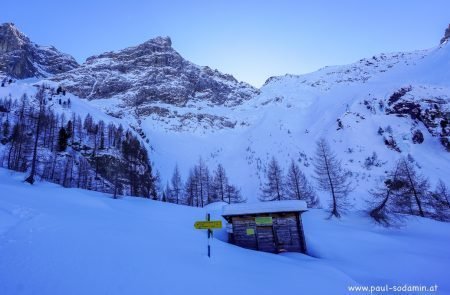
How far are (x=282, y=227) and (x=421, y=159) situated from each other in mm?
34240

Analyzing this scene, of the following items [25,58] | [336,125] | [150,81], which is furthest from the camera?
[25,58]

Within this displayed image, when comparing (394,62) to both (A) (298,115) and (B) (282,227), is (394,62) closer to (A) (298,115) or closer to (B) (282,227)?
(A) (298,115)

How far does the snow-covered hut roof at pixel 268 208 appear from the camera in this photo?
18562 mm

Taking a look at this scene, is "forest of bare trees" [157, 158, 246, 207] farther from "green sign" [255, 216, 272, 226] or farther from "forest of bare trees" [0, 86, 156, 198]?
"green sign" [255, 216, 272, 226]

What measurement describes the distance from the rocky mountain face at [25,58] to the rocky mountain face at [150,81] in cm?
2906

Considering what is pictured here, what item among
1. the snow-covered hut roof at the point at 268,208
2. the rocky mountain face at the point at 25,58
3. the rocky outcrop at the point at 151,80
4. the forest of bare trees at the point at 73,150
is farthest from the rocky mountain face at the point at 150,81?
the snow-covered hut roof at the point at 268,208

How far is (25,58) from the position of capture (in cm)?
13025

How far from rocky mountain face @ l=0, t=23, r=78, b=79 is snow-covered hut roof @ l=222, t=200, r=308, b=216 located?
13474 cm

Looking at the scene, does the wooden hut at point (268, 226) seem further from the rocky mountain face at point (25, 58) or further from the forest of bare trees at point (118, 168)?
the rocky mountain face at point (25, 58)

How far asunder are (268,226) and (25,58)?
515 feet

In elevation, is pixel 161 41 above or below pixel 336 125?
above

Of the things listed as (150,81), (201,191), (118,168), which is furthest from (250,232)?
(150,81)

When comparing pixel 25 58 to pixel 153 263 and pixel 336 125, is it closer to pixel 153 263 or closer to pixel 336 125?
pixel 336 125

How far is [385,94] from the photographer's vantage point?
57.1 m
